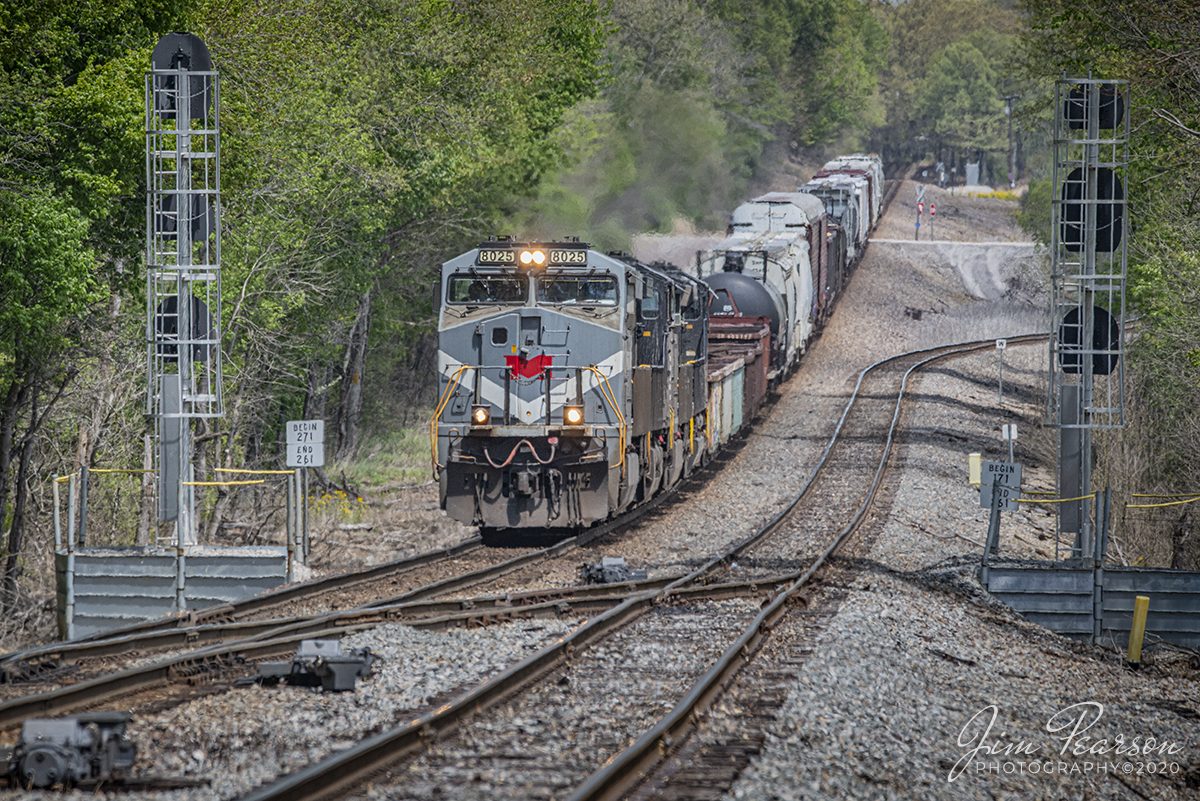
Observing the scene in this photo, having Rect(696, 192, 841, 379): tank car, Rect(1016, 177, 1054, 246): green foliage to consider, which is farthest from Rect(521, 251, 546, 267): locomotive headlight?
Rect(1016, 177, 1054, 246): green foliage

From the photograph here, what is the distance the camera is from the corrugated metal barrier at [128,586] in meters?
13.5

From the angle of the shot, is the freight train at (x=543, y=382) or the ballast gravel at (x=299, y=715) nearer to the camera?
the ballast gravel at (x=299, y=715)

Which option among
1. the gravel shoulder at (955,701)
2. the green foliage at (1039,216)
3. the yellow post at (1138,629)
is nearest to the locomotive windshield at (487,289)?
the gravel shoulder at (955,701)

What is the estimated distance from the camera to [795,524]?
18.7m

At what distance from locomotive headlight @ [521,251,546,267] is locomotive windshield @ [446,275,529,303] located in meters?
0.27

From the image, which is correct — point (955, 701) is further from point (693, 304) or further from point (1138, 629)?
point (693, 304)

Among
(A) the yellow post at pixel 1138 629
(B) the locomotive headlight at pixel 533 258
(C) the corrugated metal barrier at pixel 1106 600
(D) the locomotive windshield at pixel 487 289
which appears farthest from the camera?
(D) the locomotive windshield at pixel 487 289

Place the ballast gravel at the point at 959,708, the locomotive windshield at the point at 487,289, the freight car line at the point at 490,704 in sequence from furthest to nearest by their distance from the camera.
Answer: the locomotive windshield at the point at 487,289 → the ballast gravel at the point at 959,708 → the freight car line at the point at 490,704

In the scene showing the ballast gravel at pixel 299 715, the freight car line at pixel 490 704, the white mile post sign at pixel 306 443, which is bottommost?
the ballast gravel at pixel 299 715

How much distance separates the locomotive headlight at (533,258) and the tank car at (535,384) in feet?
0.04

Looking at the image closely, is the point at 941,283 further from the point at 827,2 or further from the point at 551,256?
the point at 551,256

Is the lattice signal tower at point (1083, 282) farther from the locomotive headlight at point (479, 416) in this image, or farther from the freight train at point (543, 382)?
the locomotive headlight at point (479, 416)

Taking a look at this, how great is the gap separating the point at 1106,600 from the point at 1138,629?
2.61 ft

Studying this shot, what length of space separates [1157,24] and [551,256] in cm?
1281
